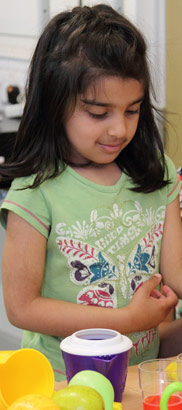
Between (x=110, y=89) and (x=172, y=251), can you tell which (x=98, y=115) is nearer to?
(x=110, y=89)

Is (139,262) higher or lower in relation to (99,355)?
lower

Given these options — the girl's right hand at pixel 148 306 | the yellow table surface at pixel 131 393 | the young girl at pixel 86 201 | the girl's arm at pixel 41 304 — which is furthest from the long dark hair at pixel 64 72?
the yellow table surface at pixel 131 393

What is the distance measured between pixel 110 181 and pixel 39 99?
0.72ft

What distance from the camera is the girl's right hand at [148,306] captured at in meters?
1.24

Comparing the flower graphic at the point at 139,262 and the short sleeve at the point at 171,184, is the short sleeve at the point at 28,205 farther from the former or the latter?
the short sleeve at the point at 171,184

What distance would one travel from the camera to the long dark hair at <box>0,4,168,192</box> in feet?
3.94

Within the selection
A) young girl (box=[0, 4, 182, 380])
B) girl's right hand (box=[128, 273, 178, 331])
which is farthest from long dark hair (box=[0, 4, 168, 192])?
girl's right hand (box=[128, 273, 178, 331])

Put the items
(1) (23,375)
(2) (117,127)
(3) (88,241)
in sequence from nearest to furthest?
(1) (23,375), (2) (117,127), (3) (88,241)

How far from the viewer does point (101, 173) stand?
1369 mm

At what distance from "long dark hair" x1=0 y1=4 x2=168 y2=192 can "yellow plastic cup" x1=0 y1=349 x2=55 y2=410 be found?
484 mm

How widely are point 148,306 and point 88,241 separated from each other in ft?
0.55

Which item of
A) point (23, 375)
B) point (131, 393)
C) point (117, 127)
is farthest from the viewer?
point (117, 127)

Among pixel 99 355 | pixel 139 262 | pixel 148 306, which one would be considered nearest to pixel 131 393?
pixel 99 355

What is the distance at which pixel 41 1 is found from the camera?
10.5ft
